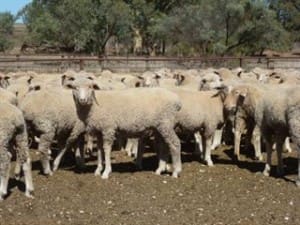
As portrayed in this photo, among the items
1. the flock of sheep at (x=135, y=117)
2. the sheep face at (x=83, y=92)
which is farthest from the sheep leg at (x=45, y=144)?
the sheep face at (x=83, y=92)

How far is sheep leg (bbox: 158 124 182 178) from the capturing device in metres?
10.0

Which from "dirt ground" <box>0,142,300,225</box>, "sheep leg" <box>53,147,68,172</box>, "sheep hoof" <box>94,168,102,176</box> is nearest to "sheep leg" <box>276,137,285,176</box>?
"dirt ground" <box>0,142,300,225</box>

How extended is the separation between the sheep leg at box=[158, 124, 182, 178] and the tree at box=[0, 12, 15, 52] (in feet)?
161

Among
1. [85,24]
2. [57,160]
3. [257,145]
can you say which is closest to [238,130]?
[257,145]

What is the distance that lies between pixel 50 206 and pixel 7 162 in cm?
91

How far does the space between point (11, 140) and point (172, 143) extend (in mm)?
3028

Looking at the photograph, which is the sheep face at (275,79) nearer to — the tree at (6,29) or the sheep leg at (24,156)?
the sheep leg at (24,156)

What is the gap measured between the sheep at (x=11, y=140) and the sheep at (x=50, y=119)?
1.33m

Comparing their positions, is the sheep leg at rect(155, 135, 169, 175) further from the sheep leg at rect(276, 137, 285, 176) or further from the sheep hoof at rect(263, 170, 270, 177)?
the sheep leg at rect(276, 137, 285, 176)

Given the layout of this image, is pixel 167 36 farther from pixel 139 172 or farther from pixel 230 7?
pixel 139 172

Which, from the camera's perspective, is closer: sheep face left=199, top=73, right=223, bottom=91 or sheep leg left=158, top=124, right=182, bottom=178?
sheep leg left=158, top=124, right=182, bottom=178

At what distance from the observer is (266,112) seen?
10078mm

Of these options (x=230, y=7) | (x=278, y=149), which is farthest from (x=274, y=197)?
(x=230, y=7)

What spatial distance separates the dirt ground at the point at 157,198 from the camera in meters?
7.77
